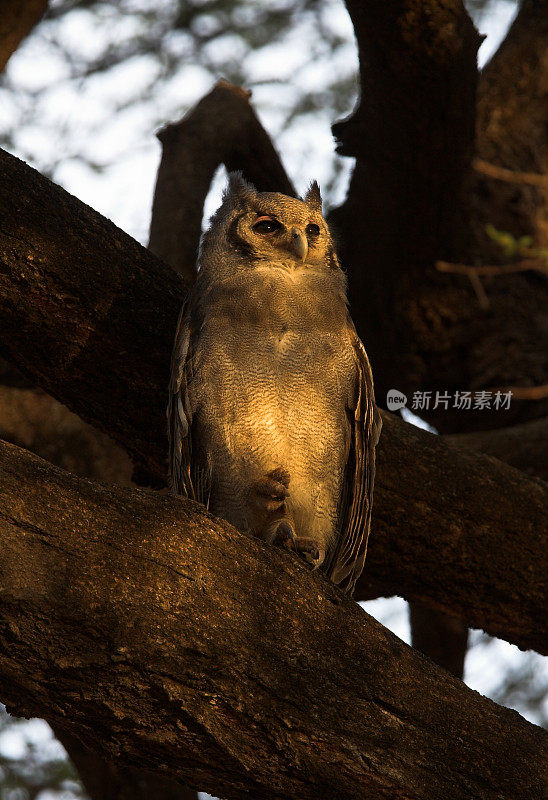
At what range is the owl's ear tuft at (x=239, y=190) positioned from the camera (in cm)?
364

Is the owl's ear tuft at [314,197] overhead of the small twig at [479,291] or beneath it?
beneath

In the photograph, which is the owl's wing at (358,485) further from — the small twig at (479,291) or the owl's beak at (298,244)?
the small twig at (479,291)

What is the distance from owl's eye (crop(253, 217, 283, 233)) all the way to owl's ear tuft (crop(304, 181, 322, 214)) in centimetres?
34

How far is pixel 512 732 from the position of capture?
8.05ft

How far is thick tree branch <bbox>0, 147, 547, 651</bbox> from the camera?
318 cm

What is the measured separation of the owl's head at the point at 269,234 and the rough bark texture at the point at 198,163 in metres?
1.17

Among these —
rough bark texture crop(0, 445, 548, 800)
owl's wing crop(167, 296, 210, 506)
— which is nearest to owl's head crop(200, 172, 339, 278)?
owl's wing crop(167, 296, 210, 506)

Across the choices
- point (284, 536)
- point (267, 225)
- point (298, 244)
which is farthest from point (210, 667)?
point (267, 225)

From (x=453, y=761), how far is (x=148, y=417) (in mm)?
1728

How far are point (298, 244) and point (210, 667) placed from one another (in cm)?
174

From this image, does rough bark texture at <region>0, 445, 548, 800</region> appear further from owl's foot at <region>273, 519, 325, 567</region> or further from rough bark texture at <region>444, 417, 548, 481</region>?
rough bark texture at <region>444, 417, 548, 481</region>

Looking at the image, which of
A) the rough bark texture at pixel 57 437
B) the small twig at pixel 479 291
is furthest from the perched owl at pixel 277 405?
the small twig at pixel 479 291

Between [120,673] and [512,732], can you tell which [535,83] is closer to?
[512,732]

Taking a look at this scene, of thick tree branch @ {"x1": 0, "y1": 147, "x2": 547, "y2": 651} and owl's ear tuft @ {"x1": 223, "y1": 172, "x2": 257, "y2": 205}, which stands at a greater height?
owl's ear tuft @ {"x1": 223, "y1": 172, "x2": 257, "y2": 205}
